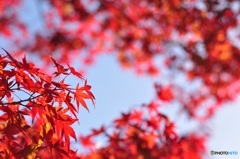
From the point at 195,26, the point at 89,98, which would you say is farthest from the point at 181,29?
the point at 89,98

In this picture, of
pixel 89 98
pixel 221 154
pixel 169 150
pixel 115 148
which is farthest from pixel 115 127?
pixel 89 98

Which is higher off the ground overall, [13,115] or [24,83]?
[24,83]

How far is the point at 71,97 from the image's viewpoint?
3.04 metres

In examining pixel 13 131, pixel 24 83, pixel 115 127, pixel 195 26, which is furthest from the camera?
pixel 195 26

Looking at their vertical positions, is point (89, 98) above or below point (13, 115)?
above

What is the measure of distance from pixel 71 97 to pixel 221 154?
10.7 ft

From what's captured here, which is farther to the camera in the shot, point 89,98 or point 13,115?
point 89,98

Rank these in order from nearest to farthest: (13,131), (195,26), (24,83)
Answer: (13,131) < (24,83) < (195,26)

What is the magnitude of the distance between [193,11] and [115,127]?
4751 millimetres

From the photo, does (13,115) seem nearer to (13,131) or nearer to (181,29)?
(13,131)

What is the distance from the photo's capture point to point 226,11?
30.7 ft

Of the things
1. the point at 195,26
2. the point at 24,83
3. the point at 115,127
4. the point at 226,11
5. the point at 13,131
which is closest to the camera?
the point at 13,131

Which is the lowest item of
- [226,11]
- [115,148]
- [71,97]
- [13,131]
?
[13,131]

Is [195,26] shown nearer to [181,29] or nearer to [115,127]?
[181,29]
